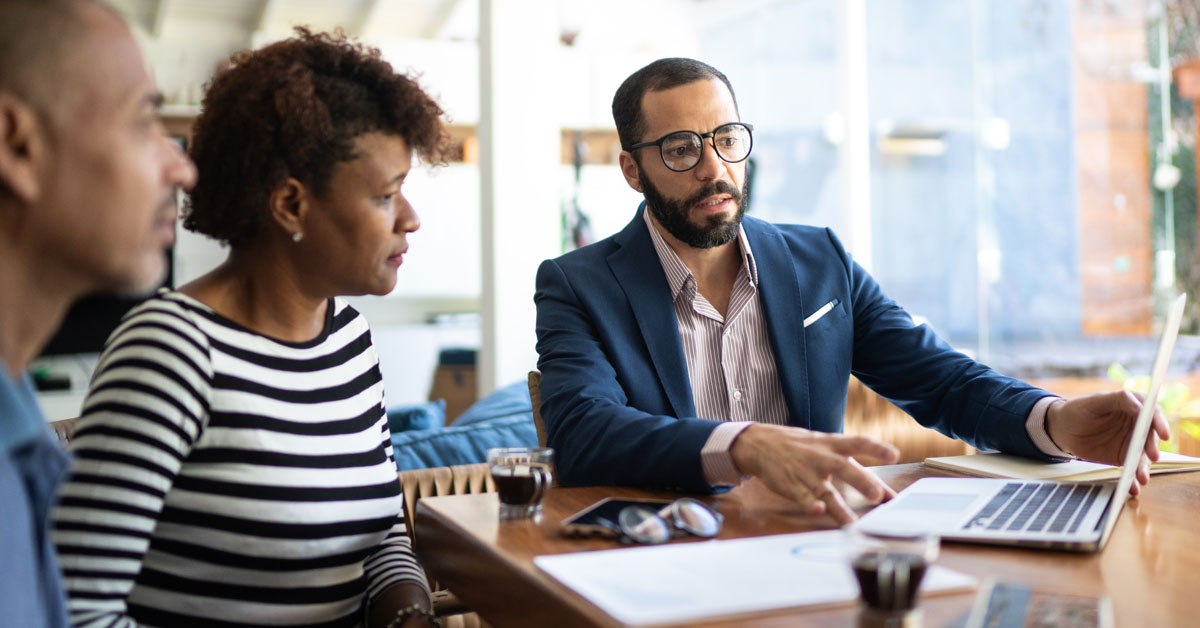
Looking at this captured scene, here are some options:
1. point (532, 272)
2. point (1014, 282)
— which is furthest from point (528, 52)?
point (1014, 282)

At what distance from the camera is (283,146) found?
1272 millimetres

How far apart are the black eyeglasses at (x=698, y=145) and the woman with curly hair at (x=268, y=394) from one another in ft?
1.66

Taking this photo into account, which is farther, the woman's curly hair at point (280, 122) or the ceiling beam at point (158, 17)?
the ceiling beam at point (158, 17)

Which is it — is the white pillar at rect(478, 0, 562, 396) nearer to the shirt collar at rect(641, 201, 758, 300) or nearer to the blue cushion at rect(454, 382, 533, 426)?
the blue cushion at rect(454, 382, 533, 426)

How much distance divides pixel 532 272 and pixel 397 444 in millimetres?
2401

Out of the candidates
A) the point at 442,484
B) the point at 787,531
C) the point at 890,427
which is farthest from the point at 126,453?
the point at 890,427

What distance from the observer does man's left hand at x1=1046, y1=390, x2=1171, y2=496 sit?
1391 millimetres

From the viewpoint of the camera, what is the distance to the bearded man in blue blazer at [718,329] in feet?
5.03

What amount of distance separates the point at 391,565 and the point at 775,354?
74cm

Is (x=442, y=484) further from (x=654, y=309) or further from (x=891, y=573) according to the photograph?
(x=891, y=573)

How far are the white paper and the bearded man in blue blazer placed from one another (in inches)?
16.0

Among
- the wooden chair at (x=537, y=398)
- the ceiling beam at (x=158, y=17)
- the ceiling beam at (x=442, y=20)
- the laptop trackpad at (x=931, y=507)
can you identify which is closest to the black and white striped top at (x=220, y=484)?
the wooden chair at (x=537, y=398)

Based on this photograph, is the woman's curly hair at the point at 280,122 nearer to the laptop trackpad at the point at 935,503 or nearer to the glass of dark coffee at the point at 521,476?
the glass of dark coffee at the point at 521,476

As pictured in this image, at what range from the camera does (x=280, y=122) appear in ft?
4.18
